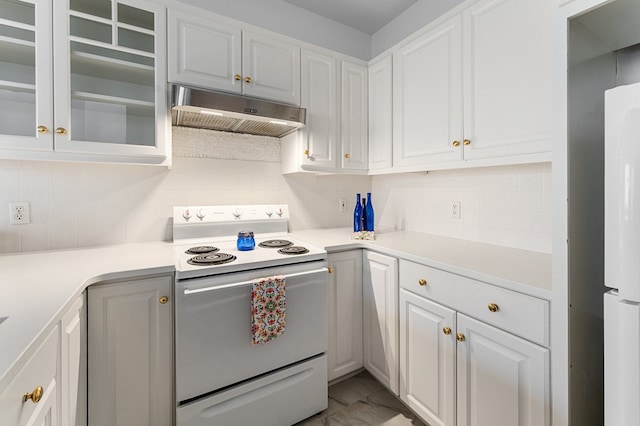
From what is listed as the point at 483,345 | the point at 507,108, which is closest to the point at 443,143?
the point at 507,108

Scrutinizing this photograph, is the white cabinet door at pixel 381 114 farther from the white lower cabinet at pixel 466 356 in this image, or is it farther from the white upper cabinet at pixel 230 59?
the white lower cabinet at pixel 466 356

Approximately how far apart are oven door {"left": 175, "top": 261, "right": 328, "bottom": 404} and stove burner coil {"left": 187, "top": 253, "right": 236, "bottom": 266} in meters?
0.08

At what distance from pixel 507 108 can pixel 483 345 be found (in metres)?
1.06

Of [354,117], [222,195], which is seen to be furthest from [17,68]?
[354,117]

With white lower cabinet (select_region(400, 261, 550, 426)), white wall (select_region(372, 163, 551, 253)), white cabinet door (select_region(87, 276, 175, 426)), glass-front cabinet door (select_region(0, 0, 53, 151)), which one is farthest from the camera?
white wall (select_region(372, 163, 551, 253))

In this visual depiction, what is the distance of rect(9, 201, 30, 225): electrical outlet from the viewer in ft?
4.97

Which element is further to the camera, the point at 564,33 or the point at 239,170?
the point at 239,170

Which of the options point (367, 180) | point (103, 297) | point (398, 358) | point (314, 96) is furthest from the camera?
point (367, 180)

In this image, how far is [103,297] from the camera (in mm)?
1198

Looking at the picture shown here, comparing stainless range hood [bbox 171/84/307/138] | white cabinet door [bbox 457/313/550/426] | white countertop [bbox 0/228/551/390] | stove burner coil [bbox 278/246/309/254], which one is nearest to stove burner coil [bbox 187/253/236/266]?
white countertop [bbox 0/228/551/390]

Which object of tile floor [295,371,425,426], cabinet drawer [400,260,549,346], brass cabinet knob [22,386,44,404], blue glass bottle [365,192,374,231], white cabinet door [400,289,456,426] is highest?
blue glass bottle [365,192,374,231]

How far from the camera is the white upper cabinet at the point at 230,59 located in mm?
1609

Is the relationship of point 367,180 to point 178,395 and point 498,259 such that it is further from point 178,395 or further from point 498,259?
point 178,395

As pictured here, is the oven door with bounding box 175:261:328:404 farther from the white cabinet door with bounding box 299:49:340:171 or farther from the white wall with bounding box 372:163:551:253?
the white wall with bounding box 372:163:551:253
